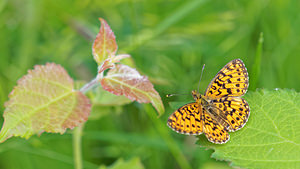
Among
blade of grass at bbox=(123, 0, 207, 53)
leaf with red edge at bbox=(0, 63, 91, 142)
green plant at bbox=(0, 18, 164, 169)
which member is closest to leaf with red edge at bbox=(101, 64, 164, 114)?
green plant at bbox=(0, 18, 164, 169)

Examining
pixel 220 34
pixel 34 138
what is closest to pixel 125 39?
pixel 220 34

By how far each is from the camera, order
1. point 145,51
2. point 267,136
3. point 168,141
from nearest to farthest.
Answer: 1. point 267,136
2. point 168,141
3. point 145,51

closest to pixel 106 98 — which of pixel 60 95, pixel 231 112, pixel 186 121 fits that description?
pixel 60 95

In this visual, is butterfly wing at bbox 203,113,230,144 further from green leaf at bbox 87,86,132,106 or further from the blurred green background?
the blurred green background

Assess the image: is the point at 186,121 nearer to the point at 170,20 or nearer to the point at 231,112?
the point at 231,112

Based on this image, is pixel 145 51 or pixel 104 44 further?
pixel 145 51

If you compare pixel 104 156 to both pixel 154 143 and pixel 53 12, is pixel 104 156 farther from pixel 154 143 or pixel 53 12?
pixel 53 12
